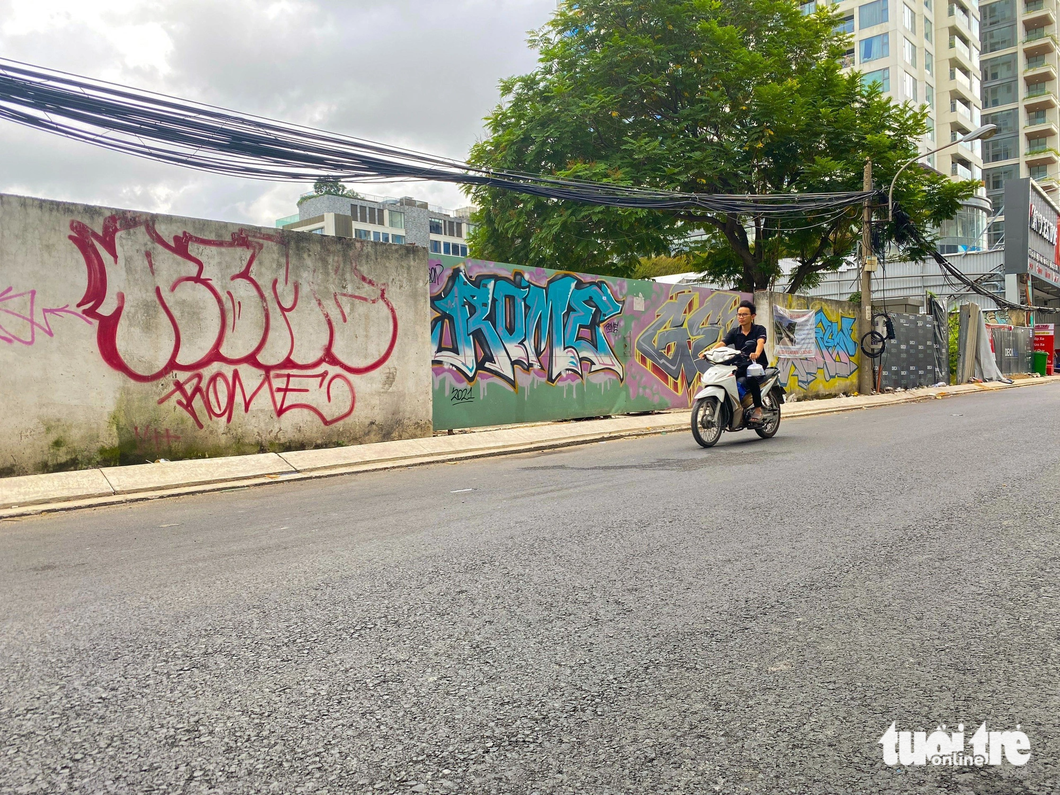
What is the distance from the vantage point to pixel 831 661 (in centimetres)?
296

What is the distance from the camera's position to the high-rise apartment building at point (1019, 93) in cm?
6769

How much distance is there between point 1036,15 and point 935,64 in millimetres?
17637

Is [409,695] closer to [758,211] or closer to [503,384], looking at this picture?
[503,384]

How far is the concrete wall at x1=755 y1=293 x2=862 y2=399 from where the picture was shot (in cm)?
1877

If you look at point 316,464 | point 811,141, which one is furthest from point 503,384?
point 811,141

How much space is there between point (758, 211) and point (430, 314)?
36.0 ft

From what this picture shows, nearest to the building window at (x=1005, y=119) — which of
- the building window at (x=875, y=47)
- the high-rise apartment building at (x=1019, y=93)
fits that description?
the high-rise apartment building at (x=1019, y=93)

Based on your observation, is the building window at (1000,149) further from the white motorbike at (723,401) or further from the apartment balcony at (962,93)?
the white motorbike at (723,401)

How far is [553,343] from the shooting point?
43.2 feet

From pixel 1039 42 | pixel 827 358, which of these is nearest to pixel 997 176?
pixel 1039 42

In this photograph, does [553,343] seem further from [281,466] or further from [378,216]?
[378,216]

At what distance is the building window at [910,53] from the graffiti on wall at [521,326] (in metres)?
49.9

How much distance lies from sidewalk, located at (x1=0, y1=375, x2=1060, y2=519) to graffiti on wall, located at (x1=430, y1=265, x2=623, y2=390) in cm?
101

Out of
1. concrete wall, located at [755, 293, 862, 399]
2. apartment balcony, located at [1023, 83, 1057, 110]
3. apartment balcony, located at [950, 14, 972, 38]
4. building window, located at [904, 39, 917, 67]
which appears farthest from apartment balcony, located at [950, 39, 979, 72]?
concrete wall, located at [755, 293, 862, 399]
